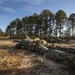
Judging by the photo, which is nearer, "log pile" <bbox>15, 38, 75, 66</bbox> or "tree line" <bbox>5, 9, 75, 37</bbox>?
"log pile" <bbox>15, 38, 75, 66</bbox>

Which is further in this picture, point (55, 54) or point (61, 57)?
point (55, 54)

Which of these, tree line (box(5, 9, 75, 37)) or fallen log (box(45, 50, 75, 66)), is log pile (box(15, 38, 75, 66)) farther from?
tree line (box(5, 9, 75, 37))

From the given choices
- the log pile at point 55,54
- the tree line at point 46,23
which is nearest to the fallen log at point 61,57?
the log pile at point 55,54

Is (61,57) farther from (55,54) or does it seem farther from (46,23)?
(46,23)

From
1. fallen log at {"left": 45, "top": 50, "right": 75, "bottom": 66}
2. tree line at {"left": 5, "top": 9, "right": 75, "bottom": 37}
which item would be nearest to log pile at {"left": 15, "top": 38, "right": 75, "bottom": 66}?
fallen log at {"left": 45, "top": 50, "right": 75, "bottom": 66}

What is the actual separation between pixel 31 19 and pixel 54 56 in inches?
1309

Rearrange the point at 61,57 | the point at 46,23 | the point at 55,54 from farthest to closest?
1. the point at 46,23
2. the point at 55,54
3. the point at 61,57

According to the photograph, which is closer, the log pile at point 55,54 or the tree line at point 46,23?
the log pile at point 55,54

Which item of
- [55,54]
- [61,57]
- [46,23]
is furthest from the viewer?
[46,23]

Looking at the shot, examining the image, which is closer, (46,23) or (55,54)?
(55,54)

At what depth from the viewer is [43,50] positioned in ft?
31.2

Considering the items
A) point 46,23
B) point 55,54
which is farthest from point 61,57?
point 46,23

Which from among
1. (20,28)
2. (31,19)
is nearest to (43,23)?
(31,19)

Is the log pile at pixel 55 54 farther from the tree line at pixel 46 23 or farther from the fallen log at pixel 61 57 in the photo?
the tree line at pixel 46 23
